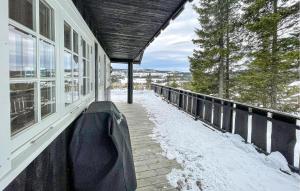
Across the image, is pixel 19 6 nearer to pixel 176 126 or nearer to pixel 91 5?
pixel 91 5

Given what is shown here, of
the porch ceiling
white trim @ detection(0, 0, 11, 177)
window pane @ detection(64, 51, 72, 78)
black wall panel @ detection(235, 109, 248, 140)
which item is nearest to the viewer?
white trim @ detection(0, 0, 11, 177)

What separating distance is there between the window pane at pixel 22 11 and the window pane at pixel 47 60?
184 mm

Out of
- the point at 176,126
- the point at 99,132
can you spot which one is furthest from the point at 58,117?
the point at 176,126

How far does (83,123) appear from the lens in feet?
7.03

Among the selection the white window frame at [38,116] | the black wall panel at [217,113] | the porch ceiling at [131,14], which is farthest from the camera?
the black wall panel at [217,113]

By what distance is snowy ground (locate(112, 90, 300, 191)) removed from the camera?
8.72 ft

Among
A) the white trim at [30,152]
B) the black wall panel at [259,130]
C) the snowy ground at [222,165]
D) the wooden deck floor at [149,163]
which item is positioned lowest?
the wooden deck floor at [149,163]

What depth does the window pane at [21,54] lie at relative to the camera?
1078 mm

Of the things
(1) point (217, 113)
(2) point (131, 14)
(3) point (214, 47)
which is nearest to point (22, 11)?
(2) point (131, 14)

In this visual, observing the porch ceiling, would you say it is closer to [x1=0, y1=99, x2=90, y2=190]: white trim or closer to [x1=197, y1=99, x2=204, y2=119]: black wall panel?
[x1=0, y1=99, x2=90, y2=190]: white trim

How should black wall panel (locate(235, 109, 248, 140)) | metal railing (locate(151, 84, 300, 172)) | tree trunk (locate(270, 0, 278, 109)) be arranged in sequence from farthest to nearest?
tree trunk (locate(270, 0, 278, 109)), black wall panel (locate(235, 109, 248, 140)), metal railing (locate(151, 84, 300, 172))

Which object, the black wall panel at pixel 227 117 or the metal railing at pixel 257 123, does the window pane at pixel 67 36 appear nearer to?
the metal railing at pixel 257 123

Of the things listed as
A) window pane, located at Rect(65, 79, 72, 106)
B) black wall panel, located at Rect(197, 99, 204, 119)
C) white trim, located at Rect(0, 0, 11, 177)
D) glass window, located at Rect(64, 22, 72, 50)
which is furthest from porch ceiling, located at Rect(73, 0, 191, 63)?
black wall panel, located at Rect(197, 99, 204, 119)

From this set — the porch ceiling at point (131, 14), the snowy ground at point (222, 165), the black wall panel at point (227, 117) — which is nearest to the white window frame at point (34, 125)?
the porch ceiling at point (131, 14)
